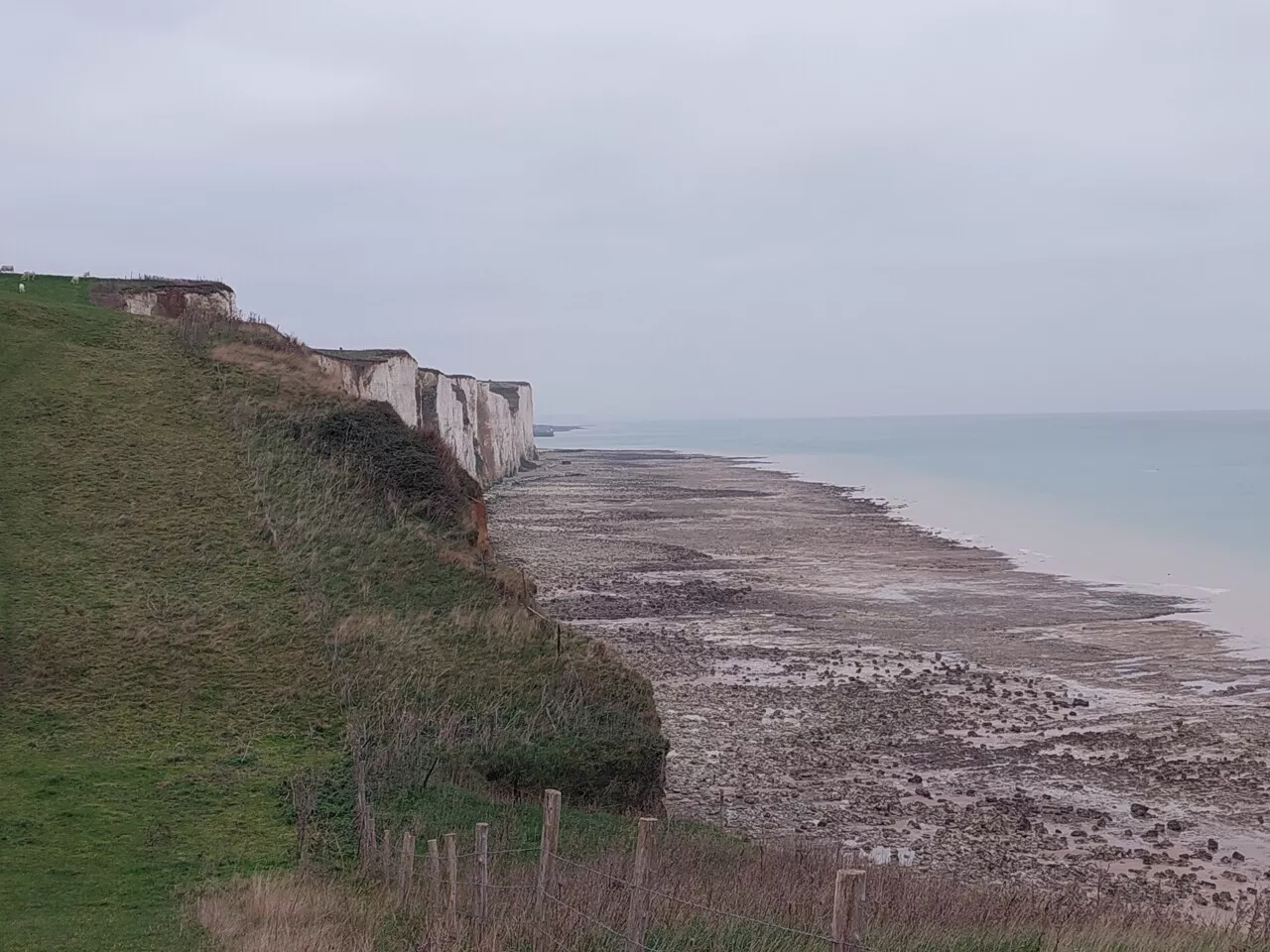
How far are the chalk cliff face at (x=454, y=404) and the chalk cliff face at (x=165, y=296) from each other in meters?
4.59

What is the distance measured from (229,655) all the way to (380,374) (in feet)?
125

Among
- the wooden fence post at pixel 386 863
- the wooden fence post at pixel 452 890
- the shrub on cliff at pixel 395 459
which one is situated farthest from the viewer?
the shrub on cliff at pixel 395 459

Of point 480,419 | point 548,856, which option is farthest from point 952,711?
point 480,419

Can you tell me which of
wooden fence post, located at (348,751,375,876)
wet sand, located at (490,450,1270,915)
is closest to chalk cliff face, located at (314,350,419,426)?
wet sand, located at (490,450,1270,915)

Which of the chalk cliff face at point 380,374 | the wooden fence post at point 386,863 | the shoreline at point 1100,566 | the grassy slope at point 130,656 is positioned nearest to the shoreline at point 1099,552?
the shoreline at point 1100,566

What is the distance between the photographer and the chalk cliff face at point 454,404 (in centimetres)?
→ 5406

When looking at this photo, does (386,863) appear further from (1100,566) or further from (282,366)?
(1100,566)

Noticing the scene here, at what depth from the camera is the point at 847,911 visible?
625cm

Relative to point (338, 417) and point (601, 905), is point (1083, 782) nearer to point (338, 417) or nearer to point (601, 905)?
point (601, 905)

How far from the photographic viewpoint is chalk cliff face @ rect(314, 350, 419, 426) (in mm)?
50031

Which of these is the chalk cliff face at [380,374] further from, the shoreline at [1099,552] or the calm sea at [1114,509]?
the calm sea at [1114,509]

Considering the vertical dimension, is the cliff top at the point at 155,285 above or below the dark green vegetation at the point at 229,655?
above

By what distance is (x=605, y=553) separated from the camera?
52.7 m

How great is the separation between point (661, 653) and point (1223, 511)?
50451 mm
